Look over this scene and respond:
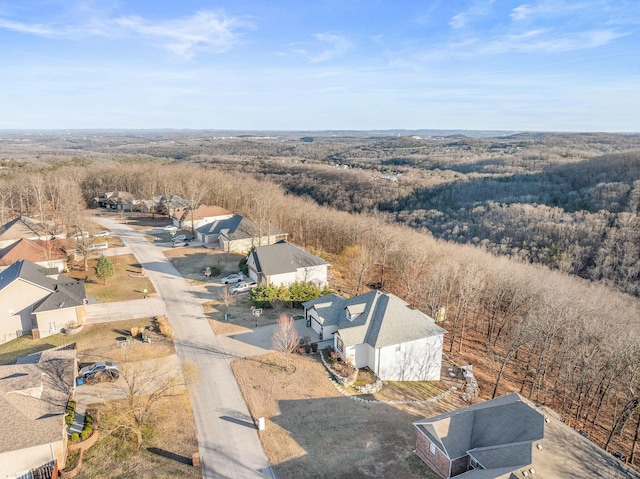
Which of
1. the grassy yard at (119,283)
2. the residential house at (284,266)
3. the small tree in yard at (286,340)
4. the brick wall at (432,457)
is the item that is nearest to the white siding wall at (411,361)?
the small tree in yard at (286,340)

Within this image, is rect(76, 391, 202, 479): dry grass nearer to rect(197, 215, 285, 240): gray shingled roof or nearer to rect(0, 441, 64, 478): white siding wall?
rect(0, 441, 64, 478): white siding wall

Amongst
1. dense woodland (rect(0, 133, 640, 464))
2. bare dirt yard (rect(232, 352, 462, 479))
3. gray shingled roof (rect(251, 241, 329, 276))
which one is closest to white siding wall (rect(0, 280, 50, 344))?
bare dirt yard (rect(232, 352, 462, 479))

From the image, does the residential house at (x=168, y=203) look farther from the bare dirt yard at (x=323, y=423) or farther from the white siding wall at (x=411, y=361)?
the white siding wall at (x=411, y=361)

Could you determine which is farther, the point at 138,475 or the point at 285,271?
the point at 285,271

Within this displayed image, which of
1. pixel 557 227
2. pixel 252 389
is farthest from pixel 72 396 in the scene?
pixel 557 227

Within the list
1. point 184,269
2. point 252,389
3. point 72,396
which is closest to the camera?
point 72,396

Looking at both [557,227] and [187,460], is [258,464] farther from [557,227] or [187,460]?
[557,227]

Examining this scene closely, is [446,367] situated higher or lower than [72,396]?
lower
